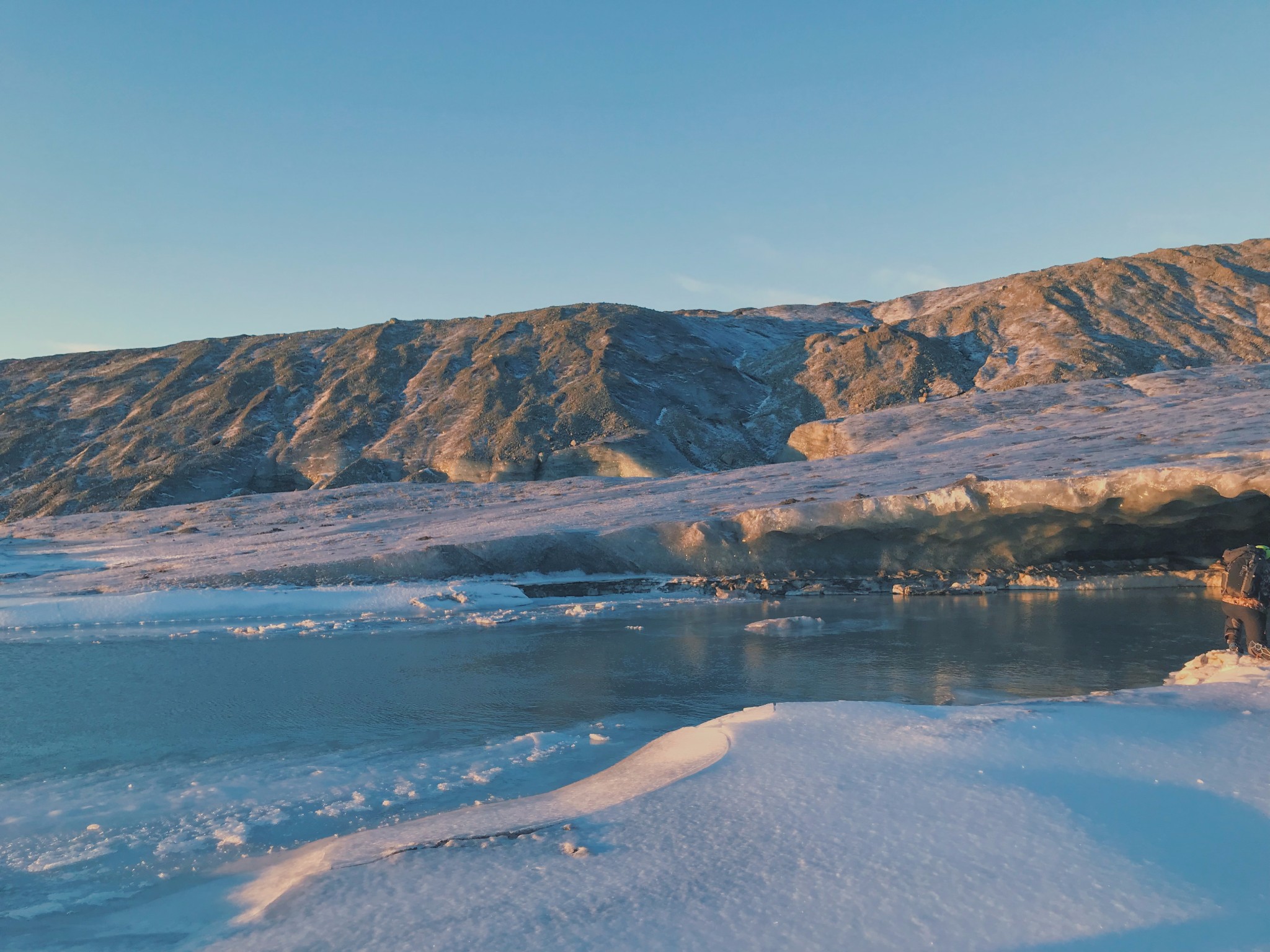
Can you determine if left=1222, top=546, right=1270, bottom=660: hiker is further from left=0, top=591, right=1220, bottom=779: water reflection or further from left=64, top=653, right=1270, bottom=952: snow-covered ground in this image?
left=64, top=653, right=1270, bottom=952: snow-covered ground

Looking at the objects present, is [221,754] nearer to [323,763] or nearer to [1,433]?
[323,763]

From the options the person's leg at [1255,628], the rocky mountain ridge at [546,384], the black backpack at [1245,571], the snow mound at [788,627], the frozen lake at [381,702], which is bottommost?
the snow mound at [788,627]

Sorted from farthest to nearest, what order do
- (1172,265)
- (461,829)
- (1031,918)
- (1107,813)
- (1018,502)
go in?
(1172,265) → (1018,502) → (461,829) → (1107,813) → (1031,918)

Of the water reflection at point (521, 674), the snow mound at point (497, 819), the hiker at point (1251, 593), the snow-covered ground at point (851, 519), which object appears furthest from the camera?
the snow-covered ground at point (851, 519)

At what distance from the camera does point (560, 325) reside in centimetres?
8494

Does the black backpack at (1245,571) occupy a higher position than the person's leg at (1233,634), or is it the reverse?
the black backpack at (1245,571)

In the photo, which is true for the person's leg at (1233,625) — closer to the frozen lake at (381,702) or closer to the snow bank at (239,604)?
the frozen lake at (381,702)

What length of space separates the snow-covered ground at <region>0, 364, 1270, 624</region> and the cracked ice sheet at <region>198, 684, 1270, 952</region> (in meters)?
19.2

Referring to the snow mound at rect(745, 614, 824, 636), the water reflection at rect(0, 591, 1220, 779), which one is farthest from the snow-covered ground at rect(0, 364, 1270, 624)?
the snow mound at rect(745, 614, 824, 636)

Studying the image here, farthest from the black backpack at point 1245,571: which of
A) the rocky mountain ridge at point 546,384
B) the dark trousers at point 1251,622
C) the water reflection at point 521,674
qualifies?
the rocky mountain ridge at point 546,384

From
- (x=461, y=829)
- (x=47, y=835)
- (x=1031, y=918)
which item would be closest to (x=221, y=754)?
(x=47, y=835)

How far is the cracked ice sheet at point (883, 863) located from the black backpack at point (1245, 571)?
3844mm

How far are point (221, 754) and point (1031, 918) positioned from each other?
383 inches

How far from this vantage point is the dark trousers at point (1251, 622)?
419 inches
